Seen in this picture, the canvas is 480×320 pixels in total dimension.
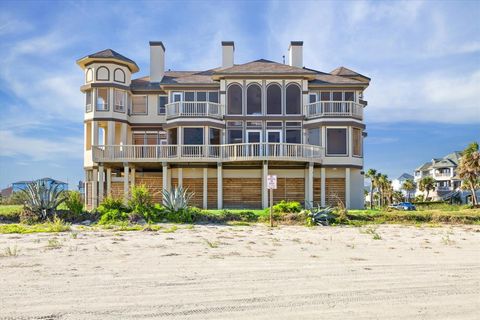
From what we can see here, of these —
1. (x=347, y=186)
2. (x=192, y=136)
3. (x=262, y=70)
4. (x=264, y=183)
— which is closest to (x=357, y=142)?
(x=347, y=186)

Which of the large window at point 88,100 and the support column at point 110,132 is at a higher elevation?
the large window at point 88,100

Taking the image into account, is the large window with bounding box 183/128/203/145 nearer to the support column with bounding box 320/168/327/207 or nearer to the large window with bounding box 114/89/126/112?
the large window with bounding box 114/89/126/112

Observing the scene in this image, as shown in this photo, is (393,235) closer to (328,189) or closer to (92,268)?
(92,268)

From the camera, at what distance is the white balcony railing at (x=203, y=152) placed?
90.1 ft

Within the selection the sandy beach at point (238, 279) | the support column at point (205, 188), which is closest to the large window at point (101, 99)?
the support column at point (205, 188)

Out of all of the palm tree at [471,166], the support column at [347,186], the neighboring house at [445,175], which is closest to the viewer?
the support column at [347,186]

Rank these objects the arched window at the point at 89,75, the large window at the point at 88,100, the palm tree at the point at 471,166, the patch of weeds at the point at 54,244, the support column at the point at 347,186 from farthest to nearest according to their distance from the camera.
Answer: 1. the palm tree at the point at 471,166
2. the large window at the point at 88,100
3. the arched window at the point at 89,75
4. the support column at the point at 347,186
5. the patch of weeds at the point at 54,244

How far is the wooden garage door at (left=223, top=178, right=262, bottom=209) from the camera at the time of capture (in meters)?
29.8

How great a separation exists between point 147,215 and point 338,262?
464 inches

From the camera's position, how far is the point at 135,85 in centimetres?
3181

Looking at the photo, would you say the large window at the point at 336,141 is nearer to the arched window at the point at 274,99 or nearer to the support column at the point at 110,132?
the arched window at the point at 274,99

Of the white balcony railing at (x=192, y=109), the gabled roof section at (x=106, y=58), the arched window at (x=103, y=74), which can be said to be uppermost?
the gabled roof section at (x=106, y=58)

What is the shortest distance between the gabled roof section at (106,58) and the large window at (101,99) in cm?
198

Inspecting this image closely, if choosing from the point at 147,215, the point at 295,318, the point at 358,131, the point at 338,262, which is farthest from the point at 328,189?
the point at 295,318
